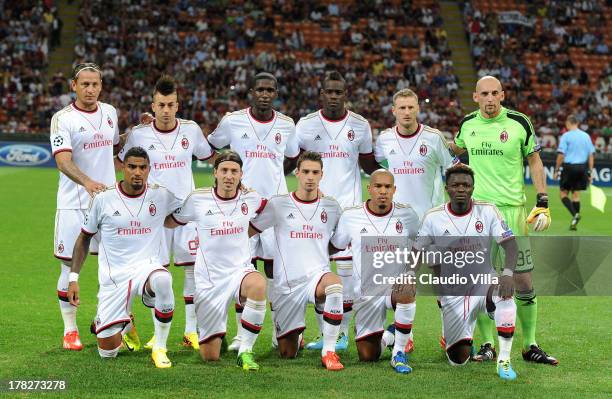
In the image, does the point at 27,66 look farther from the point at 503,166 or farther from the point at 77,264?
the point at 503,166

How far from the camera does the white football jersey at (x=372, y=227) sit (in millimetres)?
7816

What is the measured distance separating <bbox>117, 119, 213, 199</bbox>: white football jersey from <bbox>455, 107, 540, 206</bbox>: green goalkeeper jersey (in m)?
2.58

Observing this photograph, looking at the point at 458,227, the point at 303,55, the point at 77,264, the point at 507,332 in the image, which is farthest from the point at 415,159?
the point at 303,55

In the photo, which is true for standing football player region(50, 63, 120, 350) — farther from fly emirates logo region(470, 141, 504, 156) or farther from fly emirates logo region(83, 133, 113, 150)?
fly emirates logo region(470, 141, 504, 156)

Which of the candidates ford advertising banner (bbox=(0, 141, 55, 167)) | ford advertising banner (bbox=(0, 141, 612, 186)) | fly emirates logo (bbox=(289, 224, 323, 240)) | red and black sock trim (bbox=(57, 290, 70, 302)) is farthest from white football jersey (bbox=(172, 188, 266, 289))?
ford advertising banner (bbox=(0, 141, 55, 167))

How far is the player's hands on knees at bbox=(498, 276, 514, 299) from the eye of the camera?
7227 mm

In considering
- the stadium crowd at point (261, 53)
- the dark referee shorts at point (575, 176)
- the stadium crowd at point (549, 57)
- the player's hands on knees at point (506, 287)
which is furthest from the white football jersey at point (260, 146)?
the stadium crowd at point (549, 57)

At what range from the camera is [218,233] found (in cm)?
774

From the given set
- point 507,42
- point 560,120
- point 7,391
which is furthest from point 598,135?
point 7,391

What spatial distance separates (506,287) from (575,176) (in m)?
10.9

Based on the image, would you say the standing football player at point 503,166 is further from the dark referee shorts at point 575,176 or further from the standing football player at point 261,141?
the dark referee shorts at point 575,176

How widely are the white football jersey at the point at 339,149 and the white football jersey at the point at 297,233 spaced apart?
801 millimetres

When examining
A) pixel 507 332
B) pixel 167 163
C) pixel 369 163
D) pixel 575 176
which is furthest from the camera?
pixel 575 176

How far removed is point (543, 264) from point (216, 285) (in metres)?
6.49
